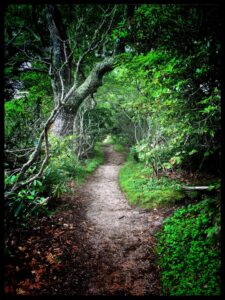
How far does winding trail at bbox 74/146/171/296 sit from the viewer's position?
311 centimetres

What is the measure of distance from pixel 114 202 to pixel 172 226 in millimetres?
2849

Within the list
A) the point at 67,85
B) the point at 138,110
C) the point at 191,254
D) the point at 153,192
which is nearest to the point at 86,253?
the point at 191,254

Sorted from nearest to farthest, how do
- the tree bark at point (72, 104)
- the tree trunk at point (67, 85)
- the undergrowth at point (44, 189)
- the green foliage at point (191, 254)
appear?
the green foliage at point (191, 254), the undergrowth at point (44, 189), the tree trunk at point (67, 85), the tree bark at point (72, 104)

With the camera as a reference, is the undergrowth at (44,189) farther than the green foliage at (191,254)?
Yes

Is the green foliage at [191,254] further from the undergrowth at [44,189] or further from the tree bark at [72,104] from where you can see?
the tree bark at [72,104]

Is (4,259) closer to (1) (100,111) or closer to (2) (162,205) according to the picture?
(2) (162,205)

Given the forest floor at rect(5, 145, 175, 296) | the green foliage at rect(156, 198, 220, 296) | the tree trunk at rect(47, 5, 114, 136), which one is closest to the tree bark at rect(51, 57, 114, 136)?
the tree trunk at rect(47, 5, 114, 136)

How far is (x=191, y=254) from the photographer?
3418 mm

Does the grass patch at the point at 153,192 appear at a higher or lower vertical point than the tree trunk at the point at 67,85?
lower

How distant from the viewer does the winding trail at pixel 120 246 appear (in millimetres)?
3105

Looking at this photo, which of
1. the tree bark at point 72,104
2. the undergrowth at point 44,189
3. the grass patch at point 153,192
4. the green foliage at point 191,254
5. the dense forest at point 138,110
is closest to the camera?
the green foliage at point 191,254

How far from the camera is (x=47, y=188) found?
5.01 meters

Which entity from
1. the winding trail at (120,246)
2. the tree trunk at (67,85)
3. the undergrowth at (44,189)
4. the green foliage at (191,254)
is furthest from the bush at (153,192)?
the tree trunk at (67,85)

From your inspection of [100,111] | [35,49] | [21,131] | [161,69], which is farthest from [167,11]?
[100,111]
